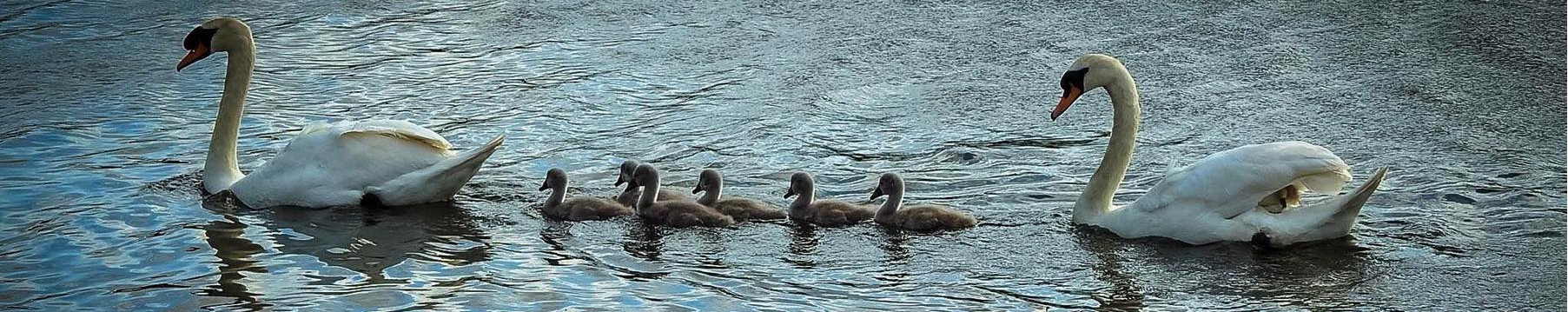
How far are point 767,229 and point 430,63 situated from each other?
504 centimetres

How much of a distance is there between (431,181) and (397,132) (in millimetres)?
292

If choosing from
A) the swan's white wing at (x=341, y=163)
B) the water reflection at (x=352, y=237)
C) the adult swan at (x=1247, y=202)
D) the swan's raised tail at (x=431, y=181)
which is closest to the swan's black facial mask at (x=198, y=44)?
the water reflection at (x=352, y=237)

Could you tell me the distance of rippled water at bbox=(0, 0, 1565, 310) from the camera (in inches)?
246

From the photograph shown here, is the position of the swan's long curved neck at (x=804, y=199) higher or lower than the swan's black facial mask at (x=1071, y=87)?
lower

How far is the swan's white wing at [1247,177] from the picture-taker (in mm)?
6387

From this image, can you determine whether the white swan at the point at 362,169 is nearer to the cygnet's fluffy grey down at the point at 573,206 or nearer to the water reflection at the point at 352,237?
the water reflection at the point at 352,237

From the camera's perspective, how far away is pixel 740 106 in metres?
9.71

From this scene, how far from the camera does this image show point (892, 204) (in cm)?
713

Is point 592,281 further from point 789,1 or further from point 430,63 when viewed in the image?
point 789,1

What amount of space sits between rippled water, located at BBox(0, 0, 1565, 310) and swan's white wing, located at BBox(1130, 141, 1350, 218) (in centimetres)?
18

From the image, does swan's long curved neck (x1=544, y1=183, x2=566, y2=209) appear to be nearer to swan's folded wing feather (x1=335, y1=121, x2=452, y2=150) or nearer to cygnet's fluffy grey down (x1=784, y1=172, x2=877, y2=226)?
swan's folded wing feather (x1=335, y1=121, x2=452, y2=150)

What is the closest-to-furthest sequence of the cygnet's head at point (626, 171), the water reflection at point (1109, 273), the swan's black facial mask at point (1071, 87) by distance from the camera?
1. the water reflection at point (1109, 273)
2. the swan's black facial mask at point (1071, 87)
3. the cygnet's head at point (626, 171)

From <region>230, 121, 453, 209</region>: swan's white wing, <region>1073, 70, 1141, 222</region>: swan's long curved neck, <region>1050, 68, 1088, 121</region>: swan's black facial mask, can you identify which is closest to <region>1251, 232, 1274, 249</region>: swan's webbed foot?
<region>1073, 70, 1141, 222</region>: swan's long curved neck

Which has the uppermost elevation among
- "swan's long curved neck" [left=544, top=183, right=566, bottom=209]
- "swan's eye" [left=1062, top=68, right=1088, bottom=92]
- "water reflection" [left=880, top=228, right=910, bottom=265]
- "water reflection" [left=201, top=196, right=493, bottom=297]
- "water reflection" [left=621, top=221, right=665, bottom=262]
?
"swan's eye" [left=1062, top=68, right=1088, bottom=92]
